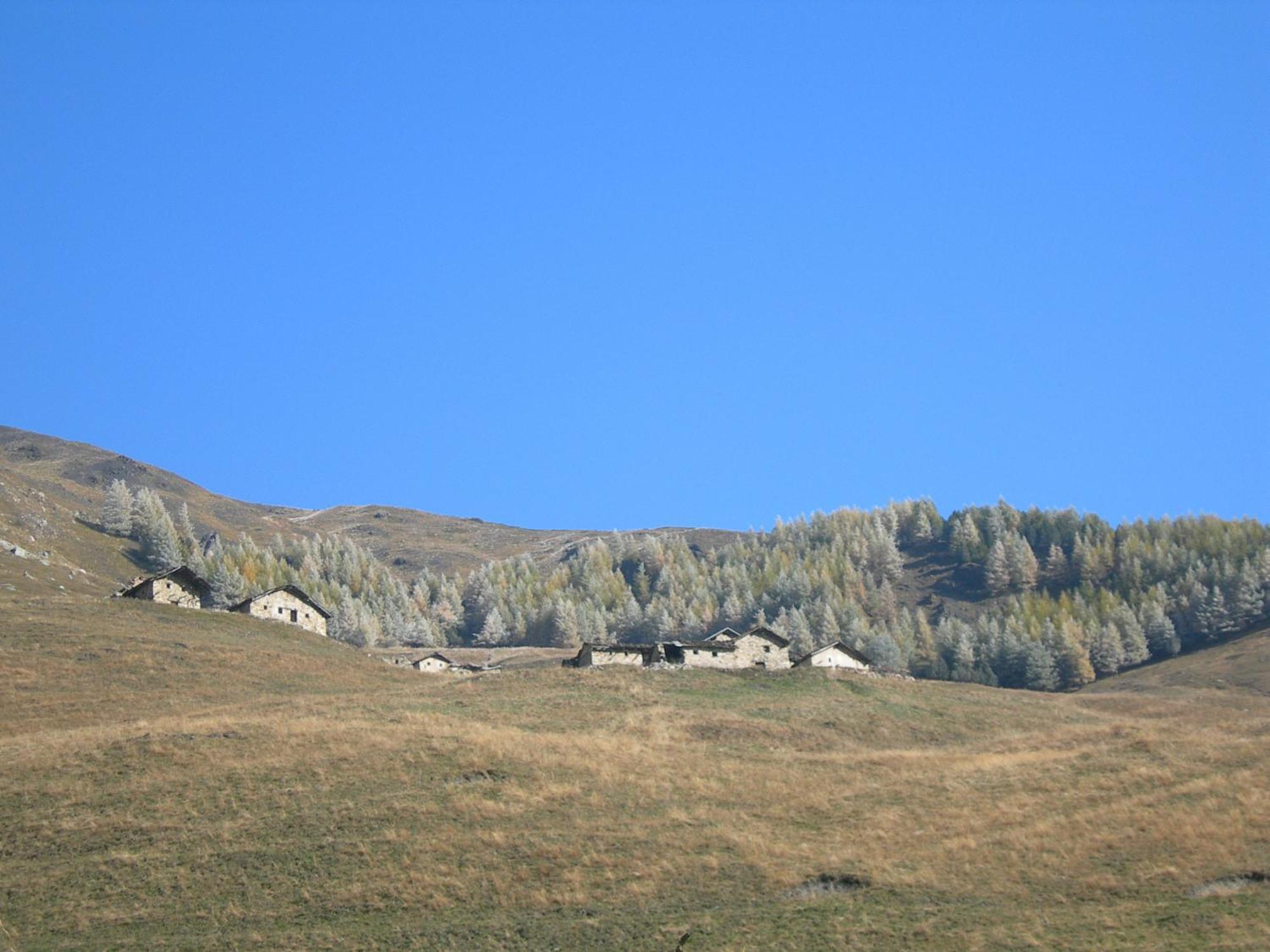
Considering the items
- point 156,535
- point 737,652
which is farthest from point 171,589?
point 156,535

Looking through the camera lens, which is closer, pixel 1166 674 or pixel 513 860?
pixel 513 860

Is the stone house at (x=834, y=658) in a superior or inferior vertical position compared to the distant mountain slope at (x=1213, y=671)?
inferior

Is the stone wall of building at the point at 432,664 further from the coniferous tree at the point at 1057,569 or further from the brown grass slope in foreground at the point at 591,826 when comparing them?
the coniferous tree at the point at 1057,569

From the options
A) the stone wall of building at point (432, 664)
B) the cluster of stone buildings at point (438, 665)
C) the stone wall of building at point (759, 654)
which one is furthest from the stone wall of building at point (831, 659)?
the stone wall of building at point (432, 664)

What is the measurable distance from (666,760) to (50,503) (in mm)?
137286

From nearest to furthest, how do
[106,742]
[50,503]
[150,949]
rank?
1. [150,949]
2. [106,742]
3. [50,503]

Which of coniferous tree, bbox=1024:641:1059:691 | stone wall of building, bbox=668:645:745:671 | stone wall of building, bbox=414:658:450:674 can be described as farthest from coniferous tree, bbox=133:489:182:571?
coniferous tree, bbox=1024:641:1059:691

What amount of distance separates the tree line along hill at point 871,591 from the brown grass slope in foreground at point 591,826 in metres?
70.7

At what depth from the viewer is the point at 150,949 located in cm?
3416

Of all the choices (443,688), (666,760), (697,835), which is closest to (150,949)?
(697,835)

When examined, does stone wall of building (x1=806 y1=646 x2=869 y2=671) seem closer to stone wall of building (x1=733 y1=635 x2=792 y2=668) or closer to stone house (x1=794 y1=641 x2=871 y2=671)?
stone house (x1=794 y1=641 x2=871 y2=671)

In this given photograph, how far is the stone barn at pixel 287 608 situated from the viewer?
314ft

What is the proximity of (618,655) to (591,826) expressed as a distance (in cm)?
4263

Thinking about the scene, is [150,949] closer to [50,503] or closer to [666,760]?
[666,760]
